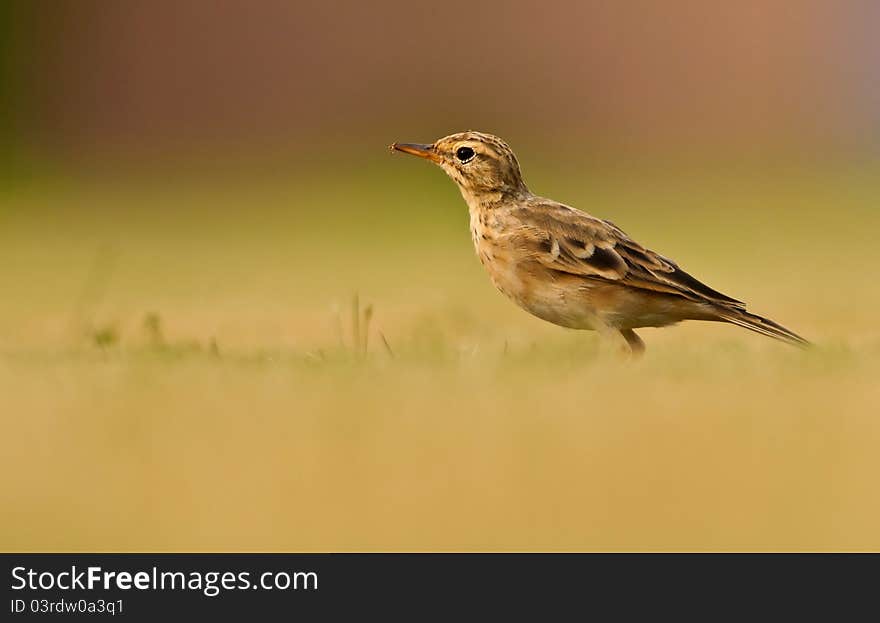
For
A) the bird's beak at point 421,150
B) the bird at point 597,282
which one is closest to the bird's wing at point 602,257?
the bird at point 597,282

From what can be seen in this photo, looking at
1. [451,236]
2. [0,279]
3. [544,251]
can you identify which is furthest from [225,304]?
[451,236]

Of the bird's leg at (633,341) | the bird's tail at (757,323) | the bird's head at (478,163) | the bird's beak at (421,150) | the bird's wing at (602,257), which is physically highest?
the bird's beak at (421,150)

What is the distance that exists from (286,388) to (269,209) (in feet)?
48.6

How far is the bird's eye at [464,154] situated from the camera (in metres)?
7.09

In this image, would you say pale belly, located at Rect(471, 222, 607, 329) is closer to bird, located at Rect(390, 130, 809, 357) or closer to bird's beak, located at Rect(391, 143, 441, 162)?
bird, located at Rect(390, 130, 809, 357)

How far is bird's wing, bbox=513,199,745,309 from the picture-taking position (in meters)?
6.12

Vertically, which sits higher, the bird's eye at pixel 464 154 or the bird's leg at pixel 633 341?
the bird's eye at pixel 464 154

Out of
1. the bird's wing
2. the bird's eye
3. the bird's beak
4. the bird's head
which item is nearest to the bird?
the bird's wing

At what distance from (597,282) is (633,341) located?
1.30ft

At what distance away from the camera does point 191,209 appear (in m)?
19.2

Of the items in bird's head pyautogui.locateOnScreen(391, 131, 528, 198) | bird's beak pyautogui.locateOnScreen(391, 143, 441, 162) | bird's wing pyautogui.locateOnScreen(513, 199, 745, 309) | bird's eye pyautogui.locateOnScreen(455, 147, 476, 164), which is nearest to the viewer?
bird's wing pyautogui.locateOnScreen(513, 199, 745, 309)

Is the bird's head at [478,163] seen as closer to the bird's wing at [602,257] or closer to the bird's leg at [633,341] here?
the bird's wing at [602,257]

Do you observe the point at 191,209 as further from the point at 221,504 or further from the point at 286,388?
the point at 221,504

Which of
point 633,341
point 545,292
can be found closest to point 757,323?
point 633,341
